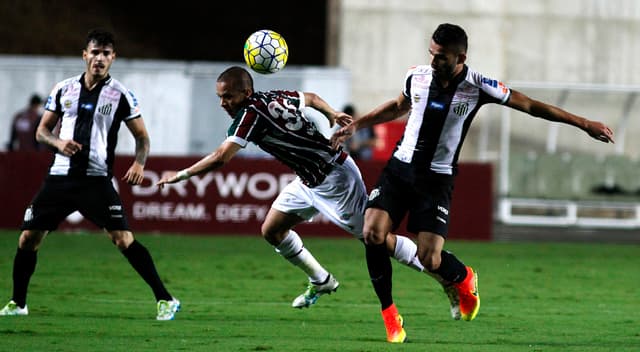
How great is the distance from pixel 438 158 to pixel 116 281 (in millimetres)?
4739

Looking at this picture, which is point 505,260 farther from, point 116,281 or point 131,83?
point 131,83

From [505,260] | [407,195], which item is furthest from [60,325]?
[505,260]

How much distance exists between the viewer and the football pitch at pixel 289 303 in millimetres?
8367

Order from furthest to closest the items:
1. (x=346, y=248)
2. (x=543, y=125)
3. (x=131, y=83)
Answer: (x=543, y=125) < (x=131, y=83) < (x=346, y=248)

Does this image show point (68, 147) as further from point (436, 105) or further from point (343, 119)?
point (436, 105)

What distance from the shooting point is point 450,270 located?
9.09m

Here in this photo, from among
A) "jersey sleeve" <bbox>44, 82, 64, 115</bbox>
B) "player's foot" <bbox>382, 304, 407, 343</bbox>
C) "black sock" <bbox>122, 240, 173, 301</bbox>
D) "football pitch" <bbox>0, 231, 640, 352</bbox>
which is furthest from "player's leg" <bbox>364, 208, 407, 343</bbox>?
"jersey sleeve" <bbox>44, 82, 64, 115</bbox>

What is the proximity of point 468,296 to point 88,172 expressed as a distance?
301 centimetres

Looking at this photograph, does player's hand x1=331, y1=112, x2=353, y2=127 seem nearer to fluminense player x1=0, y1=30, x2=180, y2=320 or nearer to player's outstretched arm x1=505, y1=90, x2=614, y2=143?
player's outstretched arm x1=505, y1=90, x2=614, y2=143

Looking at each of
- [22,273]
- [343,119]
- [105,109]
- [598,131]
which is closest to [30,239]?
[22,273]

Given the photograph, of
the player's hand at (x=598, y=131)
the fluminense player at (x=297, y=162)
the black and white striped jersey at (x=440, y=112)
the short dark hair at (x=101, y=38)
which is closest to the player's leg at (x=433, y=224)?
the black and white striped jersey at (x=440, y=112)

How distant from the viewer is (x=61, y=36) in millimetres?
31078

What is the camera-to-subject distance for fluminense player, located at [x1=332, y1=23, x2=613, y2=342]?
8570 mm

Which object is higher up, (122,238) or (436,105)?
(436,105)
